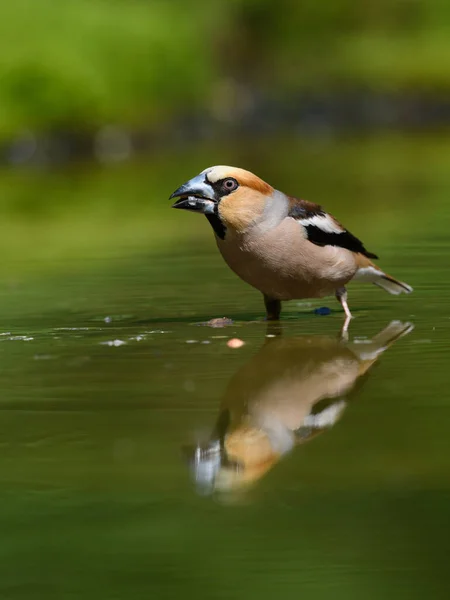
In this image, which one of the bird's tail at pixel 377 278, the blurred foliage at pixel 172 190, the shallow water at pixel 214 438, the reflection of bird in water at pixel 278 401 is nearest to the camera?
the shallow water at pixel 214 438

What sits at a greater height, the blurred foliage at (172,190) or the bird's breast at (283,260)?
the bird's breast at (283,260)

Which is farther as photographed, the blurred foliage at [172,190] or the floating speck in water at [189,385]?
the blurred foliage at [172,190]

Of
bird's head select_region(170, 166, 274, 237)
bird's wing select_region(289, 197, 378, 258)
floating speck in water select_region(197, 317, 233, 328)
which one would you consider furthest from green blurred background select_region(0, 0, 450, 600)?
bird's head select_region(170, 166, 274, 237)

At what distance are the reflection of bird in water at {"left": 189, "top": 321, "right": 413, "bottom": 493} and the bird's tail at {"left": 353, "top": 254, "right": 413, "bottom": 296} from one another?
2.26ft

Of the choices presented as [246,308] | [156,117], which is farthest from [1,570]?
[156,117]

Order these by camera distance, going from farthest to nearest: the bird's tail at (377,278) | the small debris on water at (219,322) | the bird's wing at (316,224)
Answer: the bird's tail at (377,278) → the small debris on water at (219,322) → the bird's wing at (316,224)

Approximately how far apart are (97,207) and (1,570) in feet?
39.6

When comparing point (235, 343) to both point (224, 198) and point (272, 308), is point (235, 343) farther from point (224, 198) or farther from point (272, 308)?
point (272, 308)

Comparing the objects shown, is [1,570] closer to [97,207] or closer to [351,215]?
[351,215]

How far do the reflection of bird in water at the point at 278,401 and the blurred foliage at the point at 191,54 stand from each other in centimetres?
1746

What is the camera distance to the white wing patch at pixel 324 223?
24.8 feet

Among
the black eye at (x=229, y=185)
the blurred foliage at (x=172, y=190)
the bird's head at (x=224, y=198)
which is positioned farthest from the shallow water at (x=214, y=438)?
the blurred foliage at (x=172, y=190)

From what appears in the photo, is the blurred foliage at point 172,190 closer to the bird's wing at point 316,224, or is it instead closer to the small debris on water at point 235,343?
the bird's wing at point 316,224

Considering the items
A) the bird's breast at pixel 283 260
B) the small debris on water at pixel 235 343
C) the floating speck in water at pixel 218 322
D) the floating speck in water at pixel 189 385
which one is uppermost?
the bird's breast at pixel 283 260
